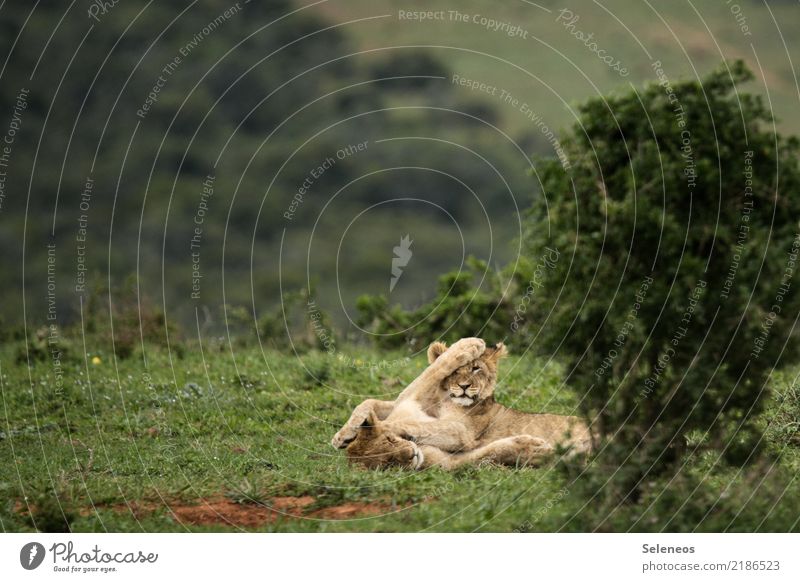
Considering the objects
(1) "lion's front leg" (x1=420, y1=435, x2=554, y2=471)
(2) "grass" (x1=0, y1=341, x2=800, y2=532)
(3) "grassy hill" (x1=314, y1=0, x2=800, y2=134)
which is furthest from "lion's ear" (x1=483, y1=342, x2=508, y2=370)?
(3) "grassy hill" (x1=314, y1=0, x2=800, y2=134)

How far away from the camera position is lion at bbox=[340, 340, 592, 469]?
34.1ft

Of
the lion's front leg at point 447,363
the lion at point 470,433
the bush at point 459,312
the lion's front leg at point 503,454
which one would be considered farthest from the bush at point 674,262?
the bush at point 459,312

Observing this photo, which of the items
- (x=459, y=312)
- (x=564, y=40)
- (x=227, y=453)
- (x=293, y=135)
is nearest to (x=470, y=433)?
(x=227, y=453)

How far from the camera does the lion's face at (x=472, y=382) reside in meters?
11.0

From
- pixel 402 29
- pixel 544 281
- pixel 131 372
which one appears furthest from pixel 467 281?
pixel 402 29

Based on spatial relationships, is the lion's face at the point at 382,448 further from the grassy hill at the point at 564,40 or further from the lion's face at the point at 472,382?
the grassy hill at the point at 564,40

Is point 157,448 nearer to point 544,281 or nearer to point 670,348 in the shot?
point 544,281

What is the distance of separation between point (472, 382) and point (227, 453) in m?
2.49

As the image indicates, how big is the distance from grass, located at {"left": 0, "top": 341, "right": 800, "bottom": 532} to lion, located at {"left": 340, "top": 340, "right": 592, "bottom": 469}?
0.19 metres

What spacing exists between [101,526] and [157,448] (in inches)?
93.1

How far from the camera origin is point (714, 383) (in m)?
9.11

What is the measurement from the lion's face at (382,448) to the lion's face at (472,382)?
2.59 ft

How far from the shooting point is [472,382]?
11.0m

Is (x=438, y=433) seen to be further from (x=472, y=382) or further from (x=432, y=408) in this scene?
(x=472, y=382)
